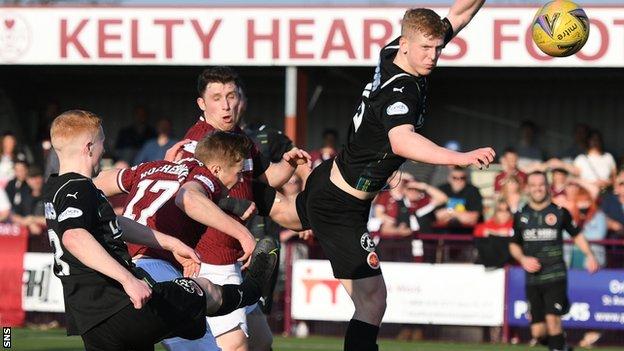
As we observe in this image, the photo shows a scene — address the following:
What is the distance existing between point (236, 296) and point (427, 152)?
1.37 m

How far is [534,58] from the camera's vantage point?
1625cm

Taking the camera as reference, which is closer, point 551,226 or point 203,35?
point 551,226

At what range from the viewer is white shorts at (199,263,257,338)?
25.6 ft

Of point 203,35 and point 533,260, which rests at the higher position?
point 203,35

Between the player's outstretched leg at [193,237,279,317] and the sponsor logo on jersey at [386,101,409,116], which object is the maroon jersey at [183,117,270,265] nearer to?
the player's outstretched leg at [193,237,279,317]

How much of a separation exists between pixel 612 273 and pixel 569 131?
17.4 ft

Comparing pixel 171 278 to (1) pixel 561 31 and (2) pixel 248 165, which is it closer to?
(2) pixel 248 165

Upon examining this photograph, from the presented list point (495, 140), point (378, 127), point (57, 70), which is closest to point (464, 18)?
point (378, 127)

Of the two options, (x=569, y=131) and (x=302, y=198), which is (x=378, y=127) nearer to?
(x=302, y=198)

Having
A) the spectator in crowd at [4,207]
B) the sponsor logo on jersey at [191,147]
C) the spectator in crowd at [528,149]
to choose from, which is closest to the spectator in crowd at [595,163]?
the spectator in crowd at [528,149]

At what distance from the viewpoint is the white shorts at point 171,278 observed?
7.25 meters

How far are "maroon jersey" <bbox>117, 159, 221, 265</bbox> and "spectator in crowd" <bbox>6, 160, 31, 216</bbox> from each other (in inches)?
371

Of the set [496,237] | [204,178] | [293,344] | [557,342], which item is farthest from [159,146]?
[204,178]

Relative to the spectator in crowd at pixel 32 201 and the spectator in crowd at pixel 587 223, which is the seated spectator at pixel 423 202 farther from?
the spectator in crowd at pixel 32 201
